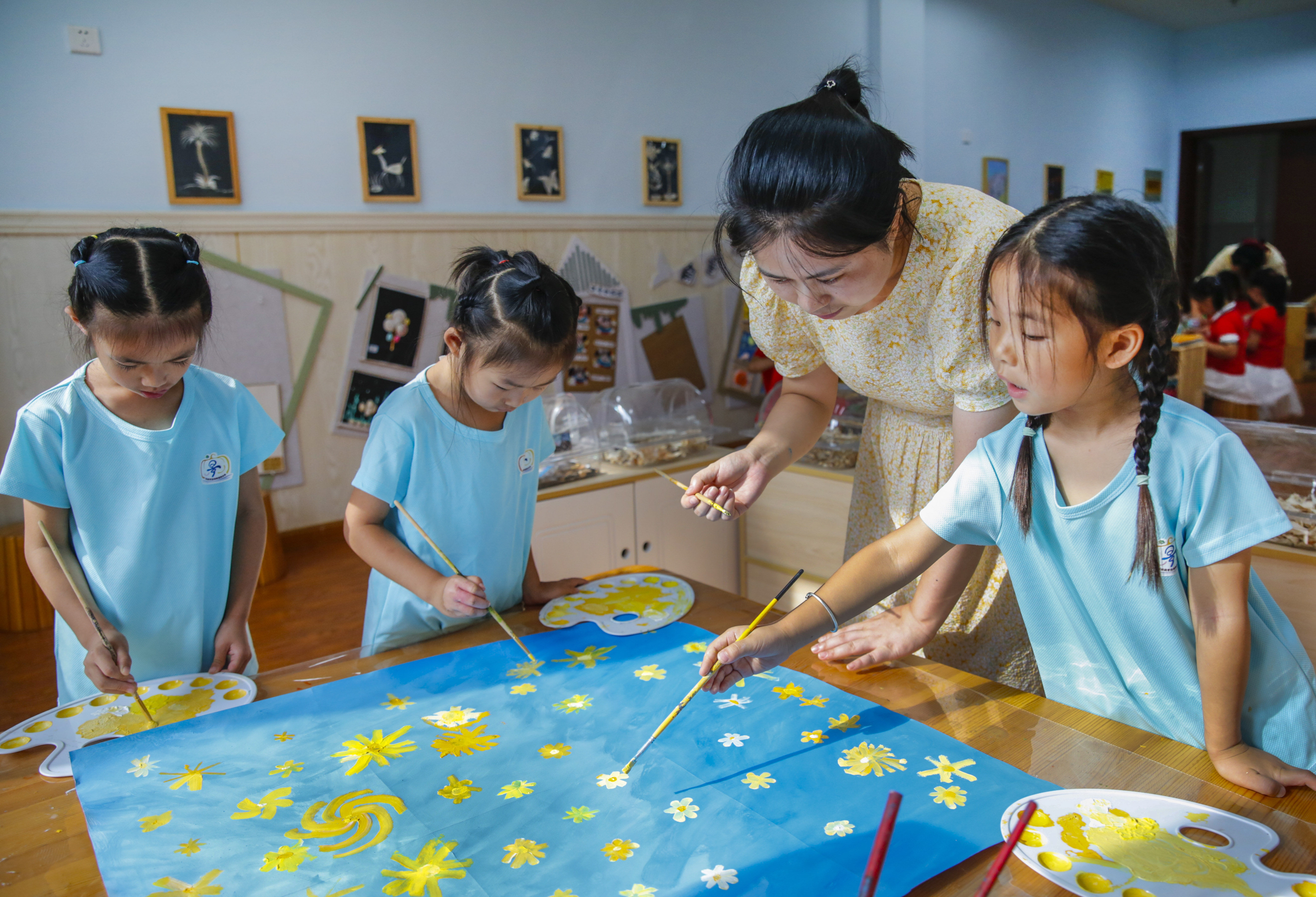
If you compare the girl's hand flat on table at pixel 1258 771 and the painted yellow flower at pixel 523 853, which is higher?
the girl's hand flat on table at pixel 1258 771

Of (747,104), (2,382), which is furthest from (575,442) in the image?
(747,104)

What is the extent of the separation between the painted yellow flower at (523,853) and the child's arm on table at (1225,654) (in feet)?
2.24

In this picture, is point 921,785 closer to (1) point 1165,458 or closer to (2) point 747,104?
(1) point 1165,458

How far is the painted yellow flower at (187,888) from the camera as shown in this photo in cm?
78

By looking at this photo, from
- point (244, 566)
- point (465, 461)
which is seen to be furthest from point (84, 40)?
point (465, 461)

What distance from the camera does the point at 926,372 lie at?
1.36 m

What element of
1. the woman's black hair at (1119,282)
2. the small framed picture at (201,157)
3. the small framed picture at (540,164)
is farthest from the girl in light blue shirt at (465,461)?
the small framed picture at (540,164)

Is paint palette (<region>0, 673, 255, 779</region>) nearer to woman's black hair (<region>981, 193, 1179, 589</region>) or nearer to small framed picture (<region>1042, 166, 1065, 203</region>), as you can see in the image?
woman's black hair (<region>981, 193, 1179, 589</region>)

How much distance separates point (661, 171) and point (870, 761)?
13.6 ft

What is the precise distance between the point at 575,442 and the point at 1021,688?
1.89 metres

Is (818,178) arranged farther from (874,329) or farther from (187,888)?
(187,888)

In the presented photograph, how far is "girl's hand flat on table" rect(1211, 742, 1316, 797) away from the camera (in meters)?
0.85

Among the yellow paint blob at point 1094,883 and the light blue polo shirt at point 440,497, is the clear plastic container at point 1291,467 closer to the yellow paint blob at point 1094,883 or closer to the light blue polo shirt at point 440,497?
the yellow paint blob at point 1094,883

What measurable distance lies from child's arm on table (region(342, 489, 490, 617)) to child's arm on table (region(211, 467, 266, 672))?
17 centimetres
